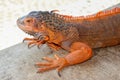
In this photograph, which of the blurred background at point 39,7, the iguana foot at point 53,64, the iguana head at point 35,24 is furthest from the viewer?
the blurred background at point 39,7

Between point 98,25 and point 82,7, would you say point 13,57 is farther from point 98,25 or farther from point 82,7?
point 82,7

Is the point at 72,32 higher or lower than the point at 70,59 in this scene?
higher

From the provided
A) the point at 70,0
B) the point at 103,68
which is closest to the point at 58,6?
the point at 70,0

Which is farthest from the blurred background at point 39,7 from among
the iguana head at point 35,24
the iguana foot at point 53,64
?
the iguana foot at point 53,64

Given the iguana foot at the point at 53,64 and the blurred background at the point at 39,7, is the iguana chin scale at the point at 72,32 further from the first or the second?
the blurred background at the point at 39,7

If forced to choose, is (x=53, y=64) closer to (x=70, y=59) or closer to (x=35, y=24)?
(x=70, y=59)

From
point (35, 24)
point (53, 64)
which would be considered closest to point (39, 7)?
point (35, 24)

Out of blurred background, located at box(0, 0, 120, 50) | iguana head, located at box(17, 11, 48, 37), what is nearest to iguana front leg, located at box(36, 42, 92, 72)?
iguana head, located at box(17, 11, 48, 37)
